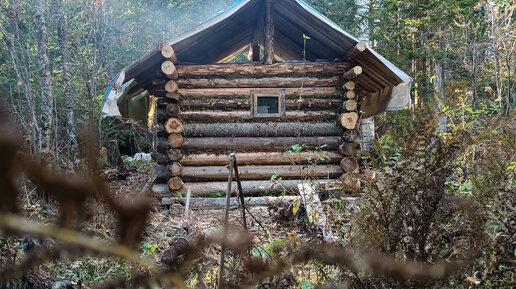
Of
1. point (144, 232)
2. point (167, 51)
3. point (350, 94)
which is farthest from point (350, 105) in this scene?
point (144, 232)

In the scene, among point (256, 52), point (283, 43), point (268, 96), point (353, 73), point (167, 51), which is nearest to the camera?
point (167, 51)

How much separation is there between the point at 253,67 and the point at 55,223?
817cm

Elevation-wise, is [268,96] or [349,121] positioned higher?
[268,96]

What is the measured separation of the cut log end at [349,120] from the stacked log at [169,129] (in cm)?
375

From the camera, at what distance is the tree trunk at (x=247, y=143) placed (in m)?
8.40

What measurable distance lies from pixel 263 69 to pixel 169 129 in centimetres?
263

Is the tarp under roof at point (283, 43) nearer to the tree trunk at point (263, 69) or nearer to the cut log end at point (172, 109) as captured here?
the tree trunk at point (263, 69)

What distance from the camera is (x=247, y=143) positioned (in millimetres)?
8484

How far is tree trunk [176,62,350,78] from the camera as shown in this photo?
8.50 meters

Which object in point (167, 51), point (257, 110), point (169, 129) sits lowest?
point (169, 129)

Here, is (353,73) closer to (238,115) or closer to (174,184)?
(238,115)

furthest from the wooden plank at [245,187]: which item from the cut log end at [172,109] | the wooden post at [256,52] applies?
the wooden post at [256,52]

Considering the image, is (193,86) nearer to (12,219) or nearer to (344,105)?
(344,105)

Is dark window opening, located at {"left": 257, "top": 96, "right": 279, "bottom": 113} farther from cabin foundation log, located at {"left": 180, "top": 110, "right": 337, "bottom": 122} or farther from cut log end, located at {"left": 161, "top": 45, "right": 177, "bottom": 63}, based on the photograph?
cut log end, located at {"left": 161, "top": 45, "right": 177, "bottom": 63}
